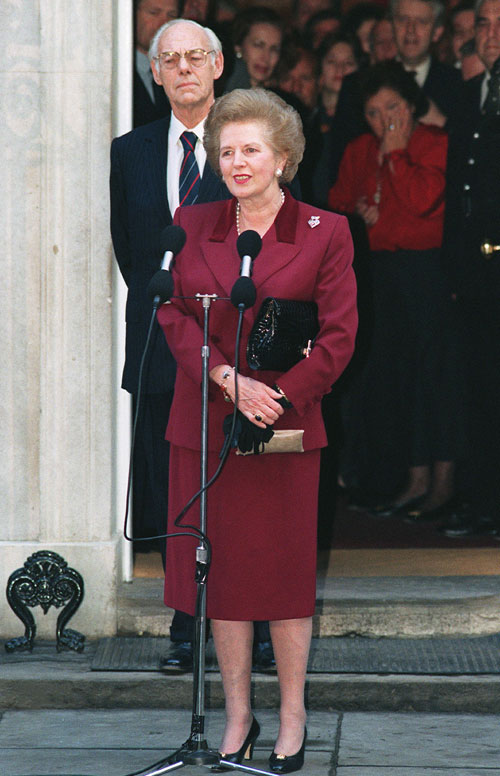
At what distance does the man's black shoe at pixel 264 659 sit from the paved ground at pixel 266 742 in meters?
0.17

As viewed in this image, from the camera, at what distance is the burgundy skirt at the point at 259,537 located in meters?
4.48

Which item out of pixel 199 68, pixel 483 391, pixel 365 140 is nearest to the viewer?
pixel 199 68

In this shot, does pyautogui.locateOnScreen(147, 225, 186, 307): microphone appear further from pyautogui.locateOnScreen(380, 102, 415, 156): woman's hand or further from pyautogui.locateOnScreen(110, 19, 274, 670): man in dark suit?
pyautogui.locateOnScreen(380, 102, 415, 156): woman's hand

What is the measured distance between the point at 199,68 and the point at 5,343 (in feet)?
4.84

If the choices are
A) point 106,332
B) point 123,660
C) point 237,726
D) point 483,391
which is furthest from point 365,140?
point 237,726

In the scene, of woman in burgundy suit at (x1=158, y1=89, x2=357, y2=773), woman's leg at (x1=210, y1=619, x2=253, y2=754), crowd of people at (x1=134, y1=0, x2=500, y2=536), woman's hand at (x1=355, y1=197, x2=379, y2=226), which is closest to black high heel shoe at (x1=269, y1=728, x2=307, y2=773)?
woman in burgundy suit at (x1=158, y1=89, x2=357, y2=773)

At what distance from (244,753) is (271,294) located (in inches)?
57.5

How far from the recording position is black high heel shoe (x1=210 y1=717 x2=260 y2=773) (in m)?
4.50

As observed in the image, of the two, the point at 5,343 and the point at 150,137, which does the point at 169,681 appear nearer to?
the point at 5,343

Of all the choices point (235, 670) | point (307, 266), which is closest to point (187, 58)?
point (307, 266)

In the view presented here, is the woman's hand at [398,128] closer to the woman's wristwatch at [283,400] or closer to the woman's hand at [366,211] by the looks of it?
the woman's hand at [366,211]

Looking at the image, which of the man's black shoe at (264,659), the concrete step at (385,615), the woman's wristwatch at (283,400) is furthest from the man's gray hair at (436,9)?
the woman's wristwatch at (283,400)

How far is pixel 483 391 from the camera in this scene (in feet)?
24.5

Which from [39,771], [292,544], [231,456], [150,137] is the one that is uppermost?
[150,137]
